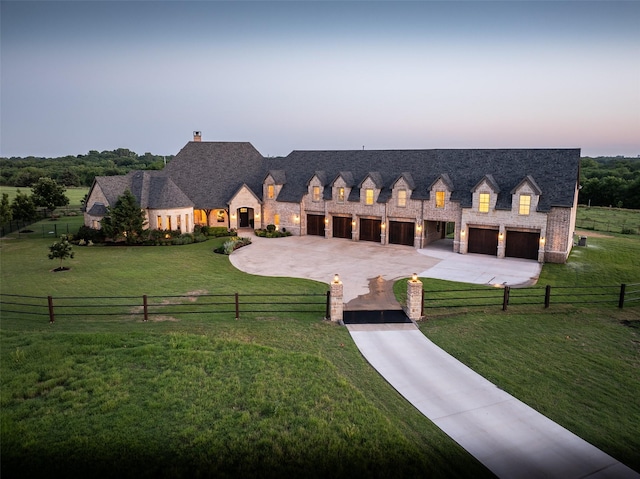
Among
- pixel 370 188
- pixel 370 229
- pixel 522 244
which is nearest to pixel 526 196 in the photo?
pixel 522 244

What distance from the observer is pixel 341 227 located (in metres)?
38.9

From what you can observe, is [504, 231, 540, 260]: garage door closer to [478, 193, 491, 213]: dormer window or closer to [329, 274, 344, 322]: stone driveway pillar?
[478, 193, 491, 213]: dormer window

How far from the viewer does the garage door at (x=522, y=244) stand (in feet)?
96.9

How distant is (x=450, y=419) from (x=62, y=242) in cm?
2594

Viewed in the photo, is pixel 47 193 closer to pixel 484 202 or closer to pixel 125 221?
pixel 125 221

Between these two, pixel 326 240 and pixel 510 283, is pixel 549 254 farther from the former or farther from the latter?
pixel 326 240

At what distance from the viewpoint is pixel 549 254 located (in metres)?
28.7

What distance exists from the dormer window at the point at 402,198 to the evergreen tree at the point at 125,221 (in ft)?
72.4

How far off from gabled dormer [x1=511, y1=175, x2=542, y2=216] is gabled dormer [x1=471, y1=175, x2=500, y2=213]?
1.33m

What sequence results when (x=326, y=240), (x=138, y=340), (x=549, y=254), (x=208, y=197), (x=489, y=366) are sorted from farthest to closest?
(x=208, y=197) < (x=326, y=240) < (x=549, y=254) < (x=138, y=340) < (x=489, y=366)

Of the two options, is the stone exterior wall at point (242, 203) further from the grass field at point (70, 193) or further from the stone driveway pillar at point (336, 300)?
the grass field at point (70, 193)

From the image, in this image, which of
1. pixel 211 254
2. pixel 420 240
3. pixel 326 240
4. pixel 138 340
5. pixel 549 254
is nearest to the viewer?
pixel 138 340

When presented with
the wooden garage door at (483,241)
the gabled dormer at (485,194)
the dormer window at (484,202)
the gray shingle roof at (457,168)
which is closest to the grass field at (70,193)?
the gray shingle roof at (457,168)

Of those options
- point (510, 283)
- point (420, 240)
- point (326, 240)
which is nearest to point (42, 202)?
point (326, 240)
